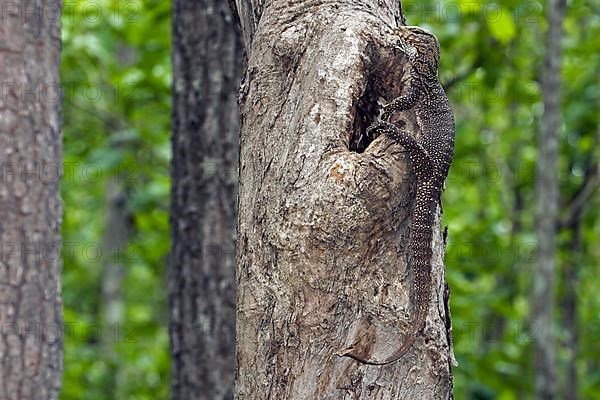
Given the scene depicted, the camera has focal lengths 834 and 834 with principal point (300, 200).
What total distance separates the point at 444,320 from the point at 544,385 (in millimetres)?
3008

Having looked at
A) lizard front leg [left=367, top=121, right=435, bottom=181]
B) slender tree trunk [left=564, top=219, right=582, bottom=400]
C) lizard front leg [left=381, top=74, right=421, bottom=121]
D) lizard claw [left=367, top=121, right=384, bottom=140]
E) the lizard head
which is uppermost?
the lizard head

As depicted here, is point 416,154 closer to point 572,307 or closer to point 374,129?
point 374,129

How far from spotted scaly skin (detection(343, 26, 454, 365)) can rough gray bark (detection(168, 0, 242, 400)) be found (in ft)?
5.75

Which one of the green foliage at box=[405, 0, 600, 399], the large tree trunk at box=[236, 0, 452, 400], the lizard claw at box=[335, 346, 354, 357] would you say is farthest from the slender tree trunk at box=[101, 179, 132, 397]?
the lizard claw at box=[335, 346, 354, 357]

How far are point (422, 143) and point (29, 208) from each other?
1.67 meters

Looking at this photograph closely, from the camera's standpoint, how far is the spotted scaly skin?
→ 5.55ft

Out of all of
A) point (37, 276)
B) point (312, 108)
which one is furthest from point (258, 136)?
point (37, 276)

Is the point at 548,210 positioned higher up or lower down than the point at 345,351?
higher up

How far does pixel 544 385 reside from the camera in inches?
178

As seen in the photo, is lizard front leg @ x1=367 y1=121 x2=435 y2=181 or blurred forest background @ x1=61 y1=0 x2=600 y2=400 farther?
blurred forest background @ x1=61 y1=0 x2=600 y2=400

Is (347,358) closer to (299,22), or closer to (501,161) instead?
(299,22)

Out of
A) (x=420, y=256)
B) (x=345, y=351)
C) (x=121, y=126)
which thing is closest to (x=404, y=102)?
(x=420, y=256)

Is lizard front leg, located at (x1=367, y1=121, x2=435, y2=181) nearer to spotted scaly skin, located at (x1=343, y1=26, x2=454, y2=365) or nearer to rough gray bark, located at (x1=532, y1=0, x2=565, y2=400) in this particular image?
spotted scaly skin, located at (x1=343, y1=26, x2=454, y2=365)

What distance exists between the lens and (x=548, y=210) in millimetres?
4637
